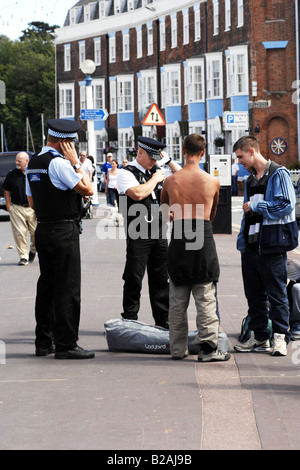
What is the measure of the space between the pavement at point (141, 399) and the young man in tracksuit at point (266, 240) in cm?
26

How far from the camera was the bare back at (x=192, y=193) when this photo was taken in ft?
26.1

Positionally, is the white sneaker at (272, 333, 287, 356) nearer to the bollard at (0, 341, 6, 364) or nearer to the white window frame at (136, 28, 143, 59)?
the bollard at (0, 341, 6, 364)

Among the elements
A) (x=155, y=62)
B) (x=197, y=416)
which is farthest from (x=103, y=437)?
(x=155, y=62)

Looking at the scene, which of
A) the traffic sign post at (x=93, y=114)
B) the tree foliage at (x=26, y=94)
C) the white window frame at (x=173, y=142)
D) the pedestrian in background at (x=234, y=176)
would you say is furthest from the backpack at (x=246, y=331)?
the tree foliage at (x=26, y=94)

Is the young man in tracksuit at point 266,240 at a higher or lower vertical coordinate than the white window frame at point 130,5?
lower

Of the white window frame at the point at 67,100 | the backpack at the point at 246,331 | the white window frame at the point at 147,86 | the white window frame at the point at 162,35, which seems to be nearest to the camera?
the backpack at the point at 246,331

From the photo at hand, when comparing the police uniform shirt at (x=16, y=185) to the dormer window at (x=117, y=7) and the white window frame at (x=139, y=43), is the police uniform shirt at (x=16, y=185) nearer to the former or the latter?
the white window frame at (x=139, y=43)

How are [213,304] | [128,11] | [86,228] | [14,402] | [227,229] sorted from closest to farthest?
[14,402] < [213,304] < [227,229] < [86,228] < [128,11]

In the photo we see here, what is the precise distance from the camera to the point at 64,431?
18.8 ft

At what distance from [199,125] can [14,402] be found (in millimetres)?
50970

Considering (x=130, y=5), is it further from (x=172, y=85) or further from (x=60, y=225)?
(x=60, y=225)

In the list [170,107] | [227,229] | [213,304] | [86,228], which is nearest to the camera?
[213,304]

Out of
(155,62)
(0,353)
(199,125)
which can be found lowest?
(0,353)
